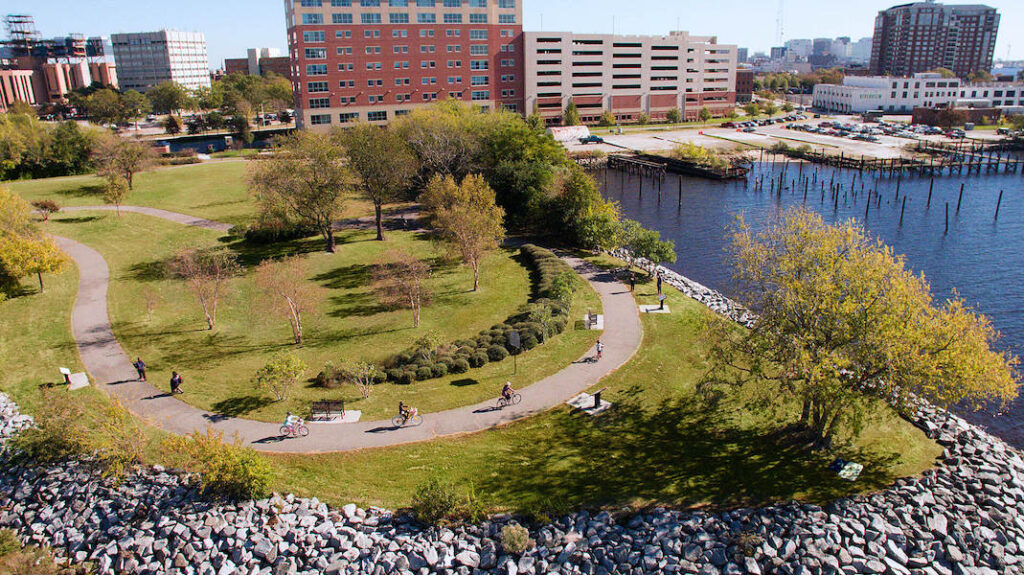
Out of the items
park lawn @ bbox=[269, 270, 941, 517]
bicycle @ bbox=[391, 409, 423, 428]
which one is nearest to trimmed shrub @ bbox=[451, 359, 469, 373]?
bicycle @ bbox=[391, 409, 423, 428]

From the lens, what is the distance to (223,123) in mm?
147625

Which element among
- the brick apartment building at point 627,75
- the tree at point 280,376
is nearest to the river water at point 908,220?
the tree at point 280,376

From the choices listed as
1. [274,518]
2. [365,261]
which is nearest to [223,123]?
[365,261]

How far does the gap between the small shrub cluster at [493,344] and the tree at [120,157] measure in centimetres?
5914

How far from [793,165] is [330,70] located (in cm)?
9149

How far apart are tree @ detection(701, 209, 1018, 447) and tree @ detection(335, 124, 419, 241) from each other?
43463mm

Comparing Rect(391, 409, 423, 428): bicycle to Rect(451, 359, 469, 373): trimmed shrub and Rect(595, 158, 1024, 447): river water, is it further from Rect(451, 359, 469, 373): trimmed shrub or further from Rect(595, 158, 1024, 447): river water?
Rect(595, 158, 1024, 447): river water

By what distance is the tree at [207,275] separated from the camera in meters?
45.4

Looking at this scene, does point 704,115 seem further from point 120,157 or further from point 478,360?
point 478,360

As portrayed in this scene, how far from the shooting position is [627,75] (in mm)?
170625

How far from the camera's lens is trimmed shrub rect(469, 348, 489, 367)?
38.6m

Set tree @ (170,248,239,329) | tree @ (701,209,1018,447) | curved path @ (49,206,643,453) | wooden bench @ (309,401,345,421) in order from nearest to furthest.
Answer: tree @ (701,209,1018,447) < curved path @ (49,206,643,453) < wooden bench @ (309,401,345,421) < tree @ (170,248,239,329)

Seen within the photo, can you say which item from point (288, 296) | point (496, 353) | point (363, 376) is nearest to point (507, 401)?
point (496, 353)

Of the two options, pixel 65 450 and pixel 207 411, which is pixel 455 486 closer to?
pixel 207 411
